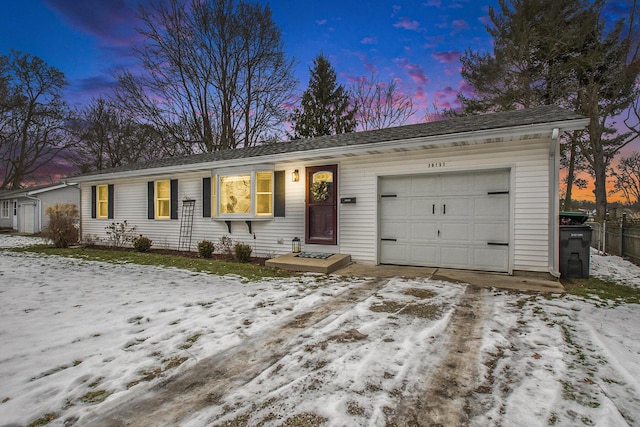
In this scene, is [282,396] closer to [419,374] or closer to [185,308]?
[419,374]

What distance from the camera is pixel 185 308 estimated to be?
3.79m

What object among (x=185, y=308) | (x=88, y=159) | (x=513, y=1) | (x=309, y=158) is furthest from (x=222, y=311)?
(x=88, y=159)

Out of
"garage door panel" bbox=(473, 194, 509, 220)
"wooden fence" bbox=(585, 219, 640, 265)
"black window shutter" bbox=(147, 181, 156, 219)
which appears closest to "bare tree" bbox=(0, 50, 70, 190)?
"black window shutter" bbox=(147, 181, 156, 219)

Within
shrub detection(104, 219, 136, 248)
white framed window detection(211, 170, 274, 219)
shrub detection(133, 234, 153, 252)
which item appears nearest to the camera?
white framed window detection(211, 170, 274, 219)

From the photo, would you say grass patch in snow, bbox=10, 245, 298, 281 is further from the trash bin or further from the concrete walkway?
the trash bin

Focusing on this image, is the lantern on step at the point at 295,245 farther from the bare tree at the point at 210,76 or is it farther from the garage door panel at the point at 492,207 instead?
the bare tree at the point at 210,76

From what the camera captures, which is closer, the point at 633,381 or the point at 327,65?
the point at 633,381

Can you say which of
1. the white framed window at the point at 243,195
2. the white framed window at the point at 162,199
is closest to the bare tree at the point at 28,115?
the white framed window at the point at 162,199

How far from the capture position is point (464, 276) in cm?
550

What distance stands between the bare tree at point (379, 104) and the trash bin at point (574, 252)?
13.4 m

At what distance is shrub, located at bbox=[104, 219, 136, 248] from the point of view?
34.8 feet

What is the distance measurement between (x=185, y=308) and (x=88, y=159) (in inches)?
1038

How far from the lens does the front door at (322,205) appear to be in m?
7.21

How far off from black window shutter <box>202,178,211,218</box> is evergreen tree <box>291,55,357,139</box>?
12.2m
